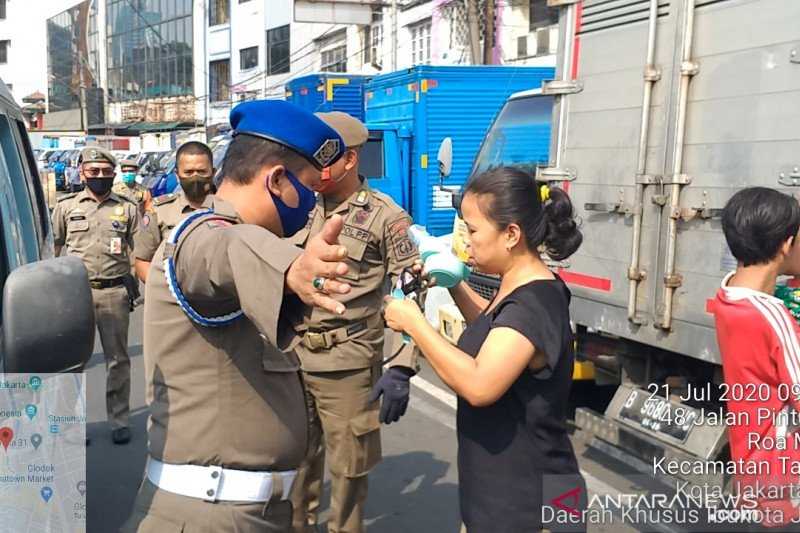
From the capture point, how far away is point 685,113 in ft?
13.0

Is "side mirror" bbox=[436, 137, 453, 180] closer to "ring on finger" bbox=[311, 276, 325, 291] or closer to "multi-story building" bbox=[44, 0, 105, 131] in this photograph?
"ring on finger" bbox=[311, 276, 325, 291]

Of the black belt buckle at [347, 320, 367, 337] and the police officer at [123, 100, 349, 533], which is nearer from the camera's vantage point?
the police officer at [123, 100, 349, 533]

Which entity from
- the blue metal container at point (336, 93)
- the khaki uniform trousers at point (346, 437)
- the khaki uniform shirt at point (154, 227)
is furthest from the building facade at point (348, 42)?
the khaki uniform trousers at point (346, 437)

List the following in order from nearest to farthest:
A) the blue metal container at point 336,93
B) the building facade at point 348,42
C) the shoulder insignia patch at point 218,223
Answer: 1. the shoulder insignia patch at point 218,223
2. the blue metal container at point 336,93
3. the building facade at point 348,42

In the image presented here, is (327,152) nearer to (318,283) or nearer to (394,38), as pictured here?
(318,283)

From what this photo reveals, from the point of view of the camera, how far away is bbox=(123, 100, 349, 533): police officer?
1902mm

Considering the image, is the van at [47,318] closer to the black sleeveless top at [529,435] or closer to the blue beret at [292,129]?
the blue beret at [292,129]

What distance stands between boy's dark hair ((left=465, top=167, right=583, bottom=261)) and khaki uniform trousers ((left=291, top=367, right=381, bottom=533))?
4.63 feet

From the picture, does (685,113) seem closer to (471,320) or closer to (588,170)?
(588,170)

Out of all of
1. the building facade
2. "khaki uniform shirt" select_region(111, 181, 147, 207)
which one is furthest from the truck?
the building facade

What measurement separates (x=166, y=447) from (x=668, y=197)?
9.55 ft

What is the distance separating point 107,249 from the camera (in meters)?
5.65

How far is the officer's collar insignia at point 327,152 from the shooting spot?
1943 mm

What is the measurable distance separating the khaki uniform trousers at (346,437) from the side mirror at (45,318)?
1954 mm
